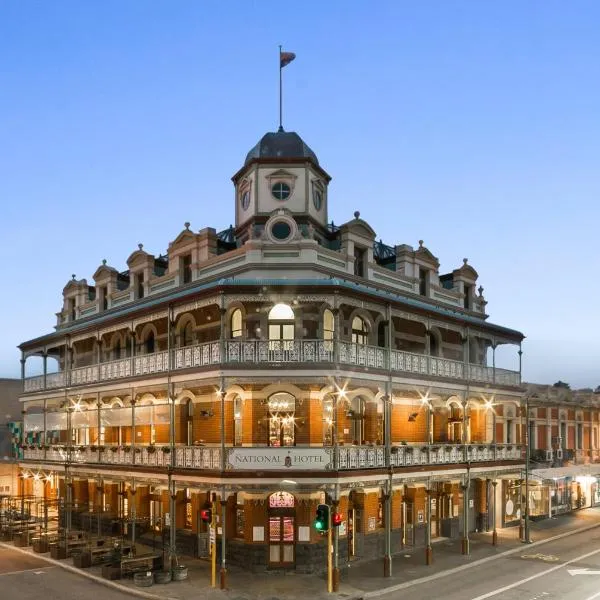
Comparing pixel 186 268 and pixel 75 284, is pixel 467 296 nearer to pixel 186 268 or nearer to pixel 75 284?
pixel 186 268

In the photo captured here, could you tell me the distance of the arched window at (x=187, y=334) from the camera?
34.0 metres

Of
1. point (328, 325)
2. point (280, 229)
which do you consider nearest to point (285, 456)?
point (328, 325)

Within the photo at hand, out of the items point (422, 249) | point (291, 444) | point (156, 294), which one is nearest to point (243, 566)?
point (291, 444)

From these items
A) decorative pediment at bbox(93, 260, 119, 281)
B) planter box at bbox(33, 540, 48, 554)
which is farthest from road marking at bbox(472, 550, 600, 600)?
decorative pediment at bbox(93, 260, 119, 281)

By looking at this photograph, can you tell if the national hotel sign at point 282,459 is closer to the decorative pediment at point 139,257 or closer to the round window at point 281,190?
the round window at point 281,190

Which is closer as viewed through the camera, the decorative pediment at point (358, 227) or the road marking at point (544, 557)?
the road marking at point (544, 557)

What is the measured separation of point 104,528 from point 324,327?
15.9 metres

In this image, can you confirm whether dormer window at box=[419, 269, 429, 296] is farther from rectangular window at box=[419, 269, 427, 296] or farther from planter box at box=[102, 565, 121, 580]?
planter box at box=[102, 565, 121, 580]

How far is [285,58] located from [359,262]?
10673 mm

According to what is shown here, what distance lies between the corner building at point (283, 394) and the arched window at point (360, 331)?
0.32 feet

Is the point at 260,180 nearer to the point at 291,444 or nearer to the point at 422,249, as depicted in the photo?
the point at 422,249

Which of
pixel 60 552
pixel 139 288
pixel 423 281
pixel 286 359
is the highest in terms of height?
pixel 423 281

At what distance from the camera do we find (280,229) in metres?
32.8

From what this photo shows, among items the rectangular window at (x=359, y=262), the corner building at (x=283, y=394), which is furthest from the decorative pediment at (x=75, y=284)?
the rectangular window at (x=359, y=262)
